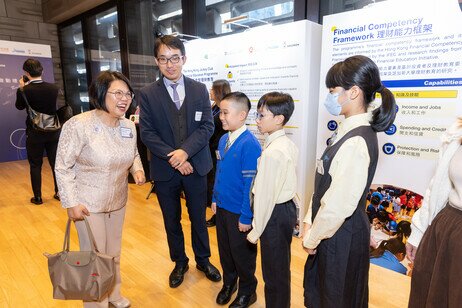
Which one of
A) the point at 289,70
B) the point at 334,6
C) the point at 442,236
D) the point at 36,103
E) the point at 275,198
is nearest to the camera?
the point at 442,236

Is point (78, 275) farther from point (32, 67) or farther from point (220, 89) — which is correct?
point (32, 67)

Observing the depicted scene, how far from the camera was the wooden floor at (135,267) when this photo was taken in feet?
6.77

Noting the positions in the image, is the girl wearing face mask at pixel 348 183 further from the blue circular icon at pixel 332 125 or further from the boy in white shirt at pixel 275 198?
the blue circular icon at pixel 332 125

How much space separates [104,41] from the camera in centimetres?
625

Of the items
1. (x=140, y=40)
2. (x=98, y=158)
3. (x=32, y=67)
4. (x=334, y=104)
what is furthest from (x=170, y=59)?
(x=140, y=40)

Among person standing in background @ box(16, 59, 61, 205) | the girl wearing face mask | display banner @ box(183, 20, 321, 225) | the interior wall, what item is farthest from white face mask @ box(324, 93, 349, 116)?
the interior wall

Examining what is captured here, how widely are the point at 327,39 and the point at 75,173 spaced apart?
2120mm

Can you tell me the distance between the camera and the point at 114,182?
167cm

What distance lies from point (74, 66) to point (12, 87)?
1472mm

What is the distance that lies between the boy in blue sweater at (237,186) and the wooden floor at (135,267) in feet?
1.23

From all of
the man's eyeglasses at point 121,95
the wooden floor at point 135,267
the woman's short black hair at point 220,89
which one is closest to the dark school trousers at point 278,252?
the wooden floor at point 135,267

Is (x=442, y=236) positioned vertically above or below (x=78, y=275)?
above

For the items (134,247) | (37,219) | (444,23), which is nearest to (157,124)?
(134,247)

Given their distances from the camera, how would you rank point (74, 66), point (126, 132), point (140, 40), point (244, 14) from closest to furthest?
point (126, 132) → point (244, 14) → point (140, 40) → point (74, 66)
